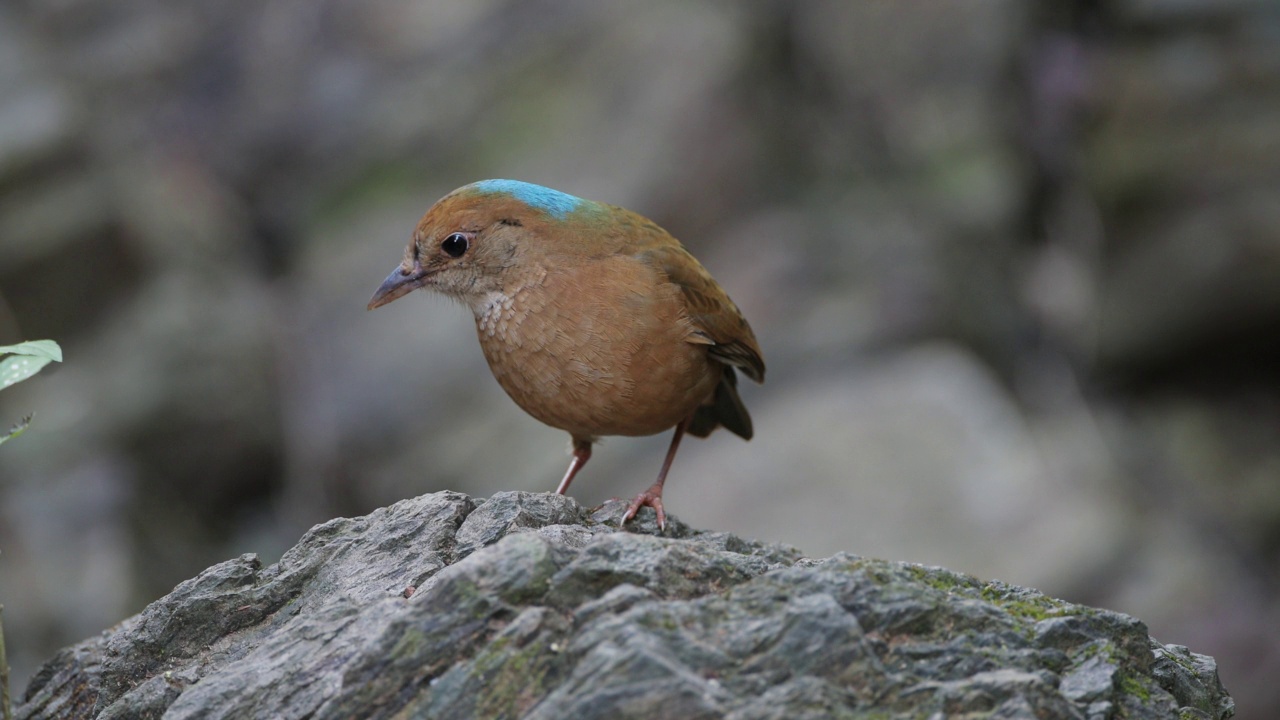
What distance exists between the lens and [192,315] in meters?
9.96

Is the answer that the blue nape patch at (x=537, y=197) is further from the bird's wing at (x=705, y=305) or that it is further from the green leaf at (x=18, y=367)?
the green leaf at (x=18, y=367)

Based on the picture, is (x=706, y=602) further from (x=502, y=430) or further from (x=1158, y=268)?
(x=1158, y=268)

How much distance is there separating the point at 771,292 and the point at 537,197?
5.37 metres

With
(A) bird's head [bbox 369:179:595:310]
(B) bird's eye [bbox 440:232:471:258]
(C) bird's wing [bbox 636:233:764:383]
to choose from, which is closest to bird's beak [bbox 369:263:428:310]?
(A) bird's head [bbox 369:179:595:310]

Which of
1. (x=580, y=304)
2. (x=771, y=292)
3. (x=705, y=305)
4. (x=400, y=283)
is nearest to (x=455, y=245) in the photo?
(x=400, y=283)

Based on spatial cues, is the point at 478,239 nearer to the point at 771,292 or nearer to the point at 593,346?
the point at 593,346

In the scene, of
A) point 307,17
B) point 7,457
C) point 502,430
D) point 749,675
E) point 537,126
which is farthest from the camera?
point 307,17

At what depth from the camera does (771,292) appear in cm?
1013

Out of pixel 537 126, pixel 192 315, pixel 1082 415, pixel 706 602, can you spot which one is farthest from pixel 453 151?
pixel 706 602

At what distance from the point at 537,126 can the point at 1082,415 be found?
16.4 ft

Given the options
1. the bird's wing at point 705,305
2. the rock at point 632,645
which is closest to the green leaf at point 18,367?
the rock at point 632,645

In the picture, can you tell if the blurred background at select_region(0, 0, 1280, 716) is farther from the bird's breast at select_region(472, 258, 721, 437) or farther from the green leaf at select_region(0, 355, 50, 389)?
the green leaf at select_region(0, 355, 50, 389)

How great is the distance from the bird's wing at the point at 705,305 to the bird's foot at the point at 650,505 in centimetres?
62

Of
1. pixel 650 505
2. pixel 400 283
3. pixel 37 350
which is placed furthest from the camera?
pixel 400 283
